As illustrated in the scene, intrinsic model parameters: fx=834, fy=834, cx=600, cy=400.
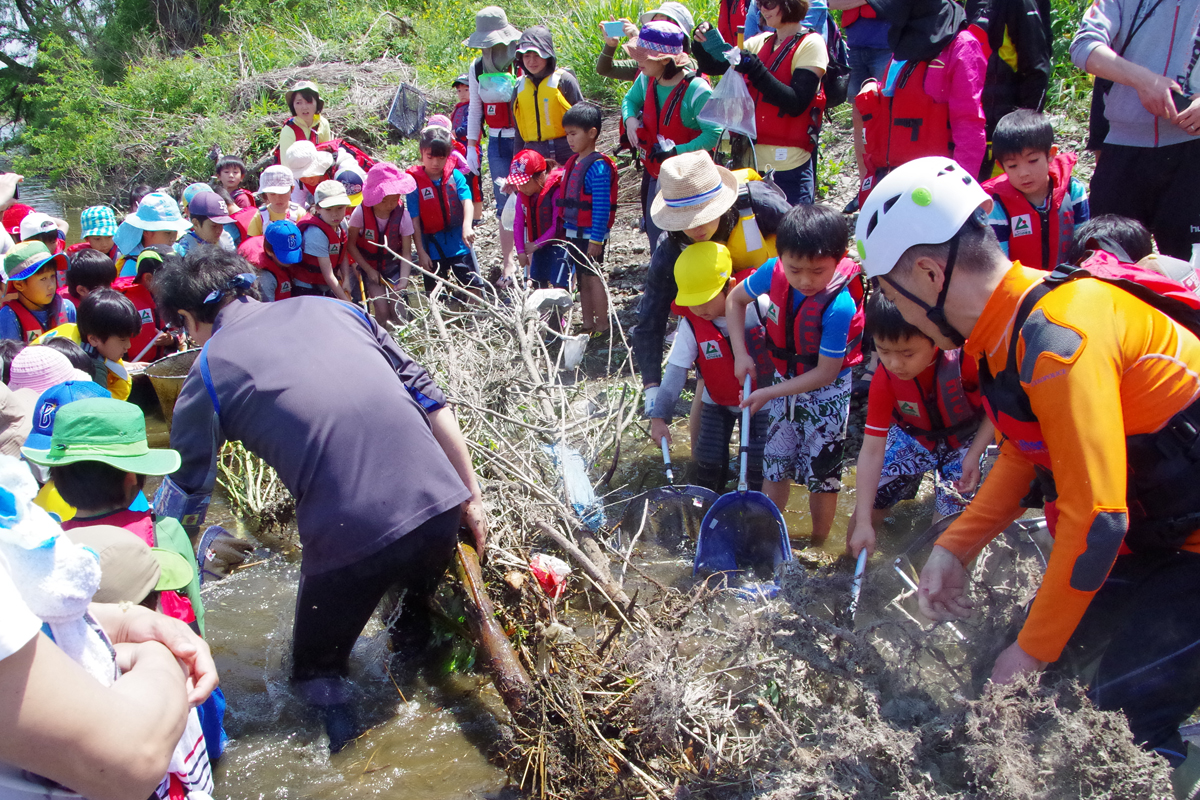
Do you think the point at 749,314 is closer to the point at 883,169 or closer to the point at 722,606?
the point at 722,606

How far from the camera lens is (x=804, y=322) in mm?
3820

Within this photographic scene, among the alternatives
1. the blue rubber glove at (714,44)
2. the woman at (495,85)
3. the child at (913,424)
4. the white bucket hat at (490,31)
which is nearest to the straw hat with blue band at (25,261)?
the woman at (495,85)

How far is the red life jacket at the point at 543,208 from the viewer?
6.97m

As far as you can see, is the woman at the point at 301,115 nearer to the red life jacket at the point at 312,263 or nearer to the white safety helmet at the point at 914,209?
the red life jacket at the point at 312,263

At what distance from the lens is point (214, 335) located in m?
3.00

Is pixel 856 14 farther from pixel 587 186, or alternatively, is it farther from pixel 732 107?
pixel 587 186

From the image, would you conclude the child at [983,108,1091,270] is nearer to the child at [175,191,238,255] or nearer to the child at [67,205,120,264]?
the child at [175,191,238,255]

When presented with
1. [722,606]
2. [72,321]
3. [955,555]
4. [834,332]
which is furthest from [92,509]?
[72,321]

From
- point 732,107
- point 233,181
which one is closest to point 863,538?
point 732,107

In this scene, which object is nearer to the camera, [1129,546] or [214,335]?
[1129,546]

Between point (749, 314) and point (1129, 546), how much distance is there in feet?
6.93

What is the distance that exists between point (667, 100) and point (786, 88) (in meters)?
1.03

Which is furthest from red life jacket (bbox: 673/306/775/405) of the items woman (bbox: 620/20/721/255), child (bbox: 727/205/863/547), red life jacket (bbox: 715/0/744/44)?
red life jacket (bbox: 715/0/744/44)

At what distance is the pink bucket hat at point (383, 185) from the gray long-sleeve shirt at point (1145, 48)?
5124 millimetres
